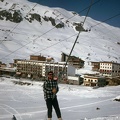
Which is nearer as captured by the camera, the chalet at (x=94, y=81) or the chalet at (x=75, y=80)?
the chalet at (x=94, y=81)

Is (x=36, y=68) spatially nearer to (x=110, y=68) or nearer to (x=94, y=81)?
(x=94, y=81)

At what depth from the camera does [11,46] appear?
12156 cm

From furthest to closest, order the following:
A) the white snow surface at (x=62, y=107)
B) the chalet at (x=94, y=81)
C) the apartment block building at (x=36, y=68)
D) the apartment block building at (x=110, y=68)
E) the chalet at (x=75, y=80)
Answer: the apartment block building at (x=110, y=68), the apartment block building at (x=36, y=68), the chalet at (x=75, y=80), the chalet at (x=94, y=81), the white snow surface at (x=62, y=107)

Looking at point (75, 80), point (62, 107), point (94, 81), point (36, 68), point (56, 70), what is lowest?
point (62, 107)

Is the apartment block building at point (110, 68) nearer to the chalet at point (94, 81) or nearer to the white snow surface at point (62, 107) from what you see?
the chalet at point (94, 81)

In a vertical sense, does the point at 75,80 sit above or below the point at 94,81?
above

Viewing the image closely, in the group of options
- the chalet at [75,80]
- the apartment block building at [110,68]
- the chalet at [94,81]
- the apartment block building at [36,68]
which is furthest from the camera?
the apartment block building at [110,68]

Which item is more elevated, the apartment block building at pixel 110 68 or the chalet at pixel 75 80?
the apartment block building at pixel 110 68

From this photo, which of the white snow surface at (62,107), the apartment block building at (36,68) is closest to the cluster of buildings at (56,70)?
the apartment block building at (36,68)

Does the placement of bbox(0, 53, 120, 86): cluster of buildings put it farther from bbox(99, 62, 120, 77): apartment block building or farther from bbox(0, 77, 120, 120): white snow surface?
bbox(0, 77, 120, 120): white snow surface

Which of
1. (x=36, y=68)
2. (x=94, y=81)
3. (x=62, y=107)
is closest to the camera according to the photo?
(x=62, y=107)

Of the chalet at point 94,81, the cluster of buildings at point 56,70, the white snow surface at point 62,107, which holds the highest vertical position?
the cluster of buildings at point 56,70

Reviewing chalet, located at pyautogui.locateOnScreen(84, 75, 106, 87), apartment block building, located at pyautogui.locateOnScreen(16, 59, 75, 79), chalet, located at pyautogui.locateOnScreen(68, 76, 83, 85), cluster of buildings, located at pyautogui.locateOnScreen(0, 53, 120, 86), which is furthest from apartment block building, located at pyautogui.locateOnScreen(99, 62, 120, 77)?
chalet, located at pyautogui.locateOnScreen(68, 76, 83, 85)

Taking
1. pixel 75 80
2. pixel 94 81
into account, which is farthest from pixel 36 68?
pixel 94 81
